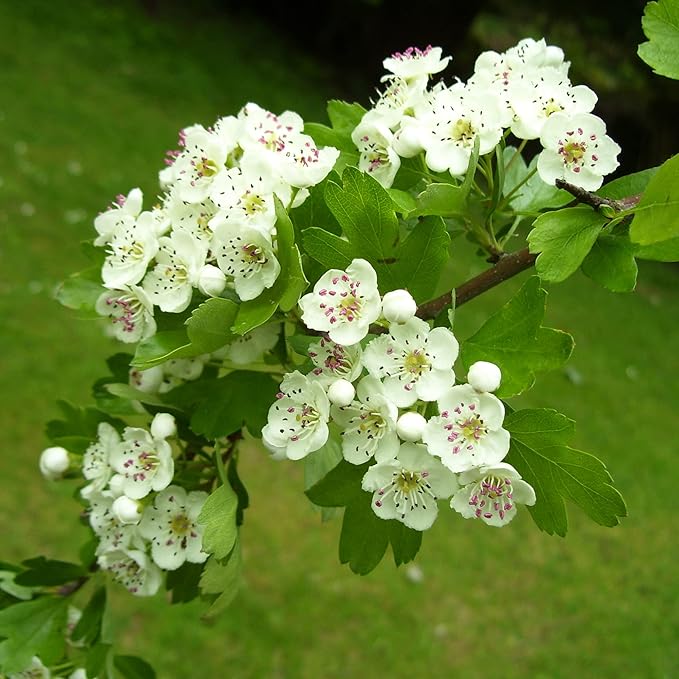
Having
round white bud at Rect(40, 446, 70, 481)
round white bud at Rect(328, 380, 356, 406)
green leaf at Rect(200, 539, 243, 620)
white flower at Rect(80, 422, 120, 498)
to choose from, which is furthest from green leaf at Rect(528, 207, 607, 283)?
round white bud at Rect(40, 446, 70, 481)

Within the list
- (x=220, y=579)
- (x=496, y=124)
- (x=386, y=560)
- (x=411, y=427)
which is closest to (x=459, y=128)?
(x=496, y=124)

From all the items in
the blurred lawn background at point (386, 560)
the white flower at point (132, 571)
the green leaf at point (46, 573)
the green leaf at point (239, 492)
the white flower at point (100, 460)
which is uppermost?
the green leaf at point (239, 492)

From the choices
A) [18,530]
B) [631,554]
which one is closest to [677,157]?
[18,530]

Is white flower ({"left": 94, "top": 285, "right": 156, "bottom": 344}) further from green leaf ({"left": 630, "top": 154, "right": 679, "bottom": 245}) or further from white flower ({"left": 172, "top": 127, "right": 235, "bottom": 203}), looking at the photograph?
green leaf ({"left": 630, "top": 154, "right": 679, "bottom": 245})

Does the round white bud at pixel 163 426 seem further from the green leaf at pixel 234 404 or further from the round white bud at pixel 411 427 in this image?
the round white bud at pixel 411 427

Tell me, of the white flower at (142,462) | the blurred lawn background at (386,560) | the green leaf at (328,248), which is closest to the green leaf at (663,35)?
the green leaf at (328,248)
